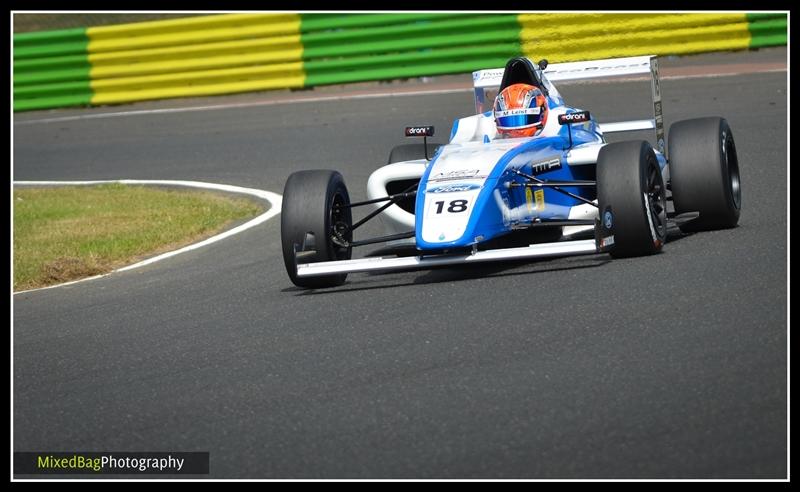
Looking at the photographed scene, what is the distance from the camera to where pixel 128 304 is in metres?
8.66

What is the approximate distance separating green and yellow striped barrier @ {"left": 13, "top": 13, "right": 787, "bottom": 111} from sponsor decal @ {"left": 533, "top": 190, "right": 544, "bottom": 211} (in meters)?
9.88

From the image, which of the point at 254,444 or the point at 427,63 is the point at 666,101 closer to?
the point at 427,63

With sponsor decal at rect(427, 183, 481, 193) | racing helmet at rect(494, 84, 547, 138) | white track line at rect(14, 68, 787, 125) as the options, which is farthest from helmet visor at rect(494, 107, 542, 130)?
white track line at rect(14, 68, 787, 125)

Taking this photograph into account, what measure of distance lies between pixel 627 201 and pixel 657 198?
2.08 ft

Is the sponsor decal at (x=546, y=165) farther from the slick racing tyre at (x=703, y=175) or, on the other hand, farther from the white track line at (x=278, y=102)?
the white track line at (x=278, y=102)

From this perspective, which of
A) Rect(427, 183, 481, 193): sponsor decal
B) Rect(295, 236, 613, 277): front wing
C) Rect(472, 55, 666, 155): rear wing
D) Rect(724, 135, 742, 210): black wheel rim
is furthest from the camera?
Rect(472, 55, 666, 155): rear wing

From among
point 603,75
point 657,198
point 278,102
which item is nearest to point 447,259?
point 657,198

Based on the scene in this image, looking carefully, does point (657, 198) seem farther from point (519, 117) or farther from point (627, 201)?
point (519, 117)

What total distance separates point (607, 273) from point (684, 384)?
2377 mm

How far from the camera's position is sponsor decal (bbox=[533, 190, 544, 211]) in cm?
872

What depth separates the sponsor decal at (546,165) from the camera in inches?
346

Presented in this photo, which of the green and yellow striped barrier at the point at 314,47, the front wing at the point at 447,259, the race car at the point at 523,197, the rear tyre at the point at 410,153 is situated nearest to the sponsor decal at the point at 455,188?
the race car at the point at 523,197

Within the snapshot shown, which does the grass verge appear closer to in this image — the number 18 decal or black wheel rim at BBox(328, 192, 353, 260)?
black wheel rim at BBox(328, 192, 353, 260)

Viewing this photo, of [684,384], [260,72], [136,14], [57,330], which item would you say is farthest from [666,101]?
[136,14]
